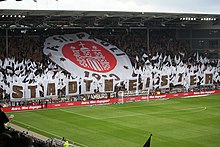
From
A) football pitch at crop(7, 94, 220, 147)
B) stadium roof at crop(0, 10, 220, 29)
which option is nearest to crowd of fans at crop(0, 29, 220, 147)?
stadium roof at crop(0, 10, 220, 29)

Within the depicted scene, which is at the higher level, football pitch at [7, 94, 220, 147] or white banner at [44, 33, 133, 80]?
white banner at [44, 33, 133, 80]

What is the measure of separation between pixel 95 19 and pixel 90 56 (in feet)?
16.7

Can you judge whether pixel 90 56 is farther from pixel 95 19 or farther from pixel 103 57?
pixel 95 19

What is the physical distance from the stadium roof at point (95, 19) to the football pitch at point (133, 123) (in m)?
10.5

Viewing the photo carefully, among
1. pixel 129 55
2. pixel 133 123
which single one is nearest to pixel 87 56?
pixel 129 55

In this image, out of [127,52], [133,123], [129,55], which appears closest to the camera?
[133,123]

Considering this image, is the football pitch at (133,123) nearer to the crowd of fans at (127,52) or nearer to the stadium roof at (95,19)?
the crowd of fans at (127,52)

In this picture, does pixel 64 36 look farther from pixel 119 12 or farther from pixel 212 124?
pixel 212 124

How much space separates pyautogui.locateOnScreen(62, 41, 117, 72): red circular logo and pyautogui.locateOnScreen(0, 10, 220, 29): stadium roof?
103 inches

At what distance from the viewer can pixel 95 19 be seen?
1987 inches

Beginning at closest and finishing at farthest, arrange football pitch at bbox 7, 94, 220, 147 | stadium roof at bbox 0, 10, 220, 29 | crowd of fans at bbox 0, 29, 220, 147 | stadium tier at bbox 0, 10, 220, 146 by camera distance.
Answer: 1. football pitch at bbox 7, 94, 220, 147
2. stadium roof at bbox 0, 10, 220, 29
3. stadium tier at bbox 0, 10, 220, 146
4. crowd of fans at bbox 0, 29, 220, 147

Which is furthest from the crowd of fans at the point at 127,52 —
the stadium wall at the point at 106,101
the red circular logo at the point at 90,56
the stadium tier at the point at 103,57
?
the stadium wall at the point at 106,101

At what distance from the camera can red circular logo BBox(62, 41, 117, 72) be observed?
51878 millimetres

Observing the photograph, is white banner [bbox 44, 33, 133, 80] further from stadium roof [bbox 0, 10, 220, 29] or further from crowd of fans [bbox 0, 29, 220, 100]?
stadium roof [bbox 0, 10, 220, 29]
